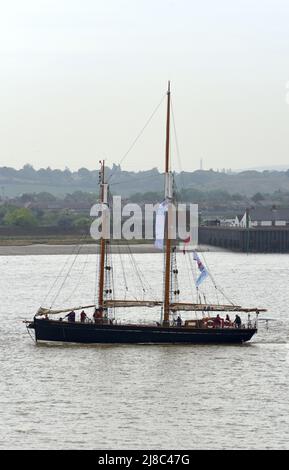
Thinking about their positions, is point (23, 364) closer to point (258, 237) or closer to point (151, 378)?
point (151, 378)

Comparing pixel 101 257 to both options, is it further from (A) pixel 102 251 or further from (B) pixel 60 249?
(B) pixel 60 249

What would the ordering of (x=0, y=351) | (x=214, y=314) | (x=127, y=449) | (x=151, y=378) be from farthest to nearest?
(x=214, y=314) → (x=0, y=351) → (x=151, y=378) → (x=127, y=449)

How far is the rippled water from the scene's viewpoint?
141 ft

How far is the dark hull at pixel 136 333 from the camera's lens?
2453 inches

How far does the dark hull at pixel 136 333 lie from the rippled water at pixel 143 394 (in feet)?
1.90

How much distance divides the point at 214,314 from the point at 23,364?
19217mm

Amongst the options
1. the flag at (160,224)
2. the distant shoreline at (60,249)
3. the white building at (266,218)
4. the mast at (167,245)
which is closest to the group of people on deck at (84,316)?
the mast at (167,245)

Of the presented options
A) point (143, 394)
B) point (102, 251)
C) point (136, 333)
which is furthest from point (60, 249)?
point (143, 394)

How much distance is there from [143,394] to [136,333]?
40.7ft

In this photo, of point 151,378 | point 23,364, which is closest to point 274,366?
point 151,378

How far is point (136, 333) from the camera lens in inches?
2453

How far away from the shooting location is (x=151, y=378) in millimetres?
53625

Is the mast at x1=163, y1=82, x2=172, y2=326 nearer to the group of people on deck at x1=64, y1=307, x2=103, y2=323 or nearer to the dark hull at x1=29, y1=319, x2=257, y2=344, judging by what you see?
the dark hull at x1=29, y1=319, x2=257, y2=344

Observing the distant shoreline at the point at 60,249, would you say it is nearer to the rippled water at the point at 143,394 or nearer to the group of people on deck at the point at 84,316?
the rippled water at the point at 143,394
